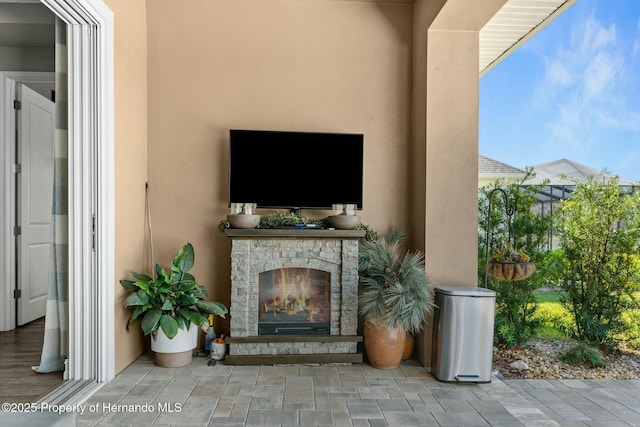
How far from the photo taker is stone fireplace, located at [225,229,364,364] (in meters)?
3.45

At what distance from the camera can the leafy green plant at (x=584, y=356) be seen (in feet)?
11.7

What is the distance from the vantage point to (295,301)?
11.7ft

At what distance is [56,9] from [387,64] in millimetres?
2538

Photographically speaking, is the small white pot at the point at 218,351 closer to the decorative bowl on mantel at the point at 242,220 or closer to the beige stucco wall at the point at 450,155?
the decorative bowl on mantel at the point at 242,220

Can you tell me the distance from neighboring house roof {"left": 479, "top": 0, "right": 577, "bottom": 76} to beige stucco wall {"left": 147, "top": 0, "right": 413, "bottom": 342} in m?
0.82

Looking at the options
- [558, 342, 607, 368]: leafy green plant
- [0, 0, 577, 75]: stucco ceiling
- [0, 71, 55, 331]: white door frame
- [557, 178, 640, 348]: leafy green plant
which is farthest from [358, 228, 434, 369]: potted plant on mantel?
[0, 71, 55, 331]: white door frame

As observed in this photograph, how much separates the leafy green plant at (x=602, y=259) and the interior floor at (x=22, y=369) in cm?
415

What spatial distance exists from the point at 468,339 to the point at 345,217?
128cm

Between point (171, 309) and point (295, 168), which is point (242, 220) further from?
point (171, 309)

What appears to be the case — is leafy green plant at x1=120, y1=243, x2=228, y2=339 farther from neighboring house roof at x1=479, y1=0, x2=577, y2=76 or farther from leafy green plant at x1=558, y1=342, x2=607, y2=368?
neighboring house roof at x1=479, y1=0, x2=577, y2=76

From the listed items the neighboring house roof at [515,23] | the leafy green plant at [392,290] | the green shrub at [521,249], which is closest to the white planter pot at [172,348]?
the leafy green plant at [392,290]

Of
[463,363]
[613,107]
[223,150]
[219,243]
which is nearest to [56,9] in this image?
[223,150]

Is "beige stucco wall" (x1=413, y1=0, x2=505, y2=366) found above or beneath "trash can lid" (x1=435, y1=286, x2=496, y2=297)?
above

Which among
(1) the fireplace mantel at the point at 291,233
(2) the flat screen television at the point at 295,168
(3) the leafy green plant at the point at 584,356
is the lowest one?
(3) the leafy green plant at the point at 584,356
